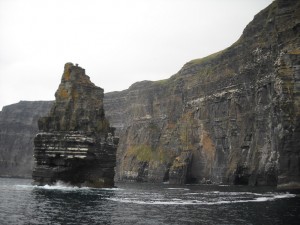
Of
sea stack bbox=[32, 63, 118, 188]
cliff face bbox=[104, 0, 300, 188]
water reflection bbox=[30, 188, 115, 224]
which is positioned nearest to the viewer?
water reflection bbox=[30, 188, 115, 224]

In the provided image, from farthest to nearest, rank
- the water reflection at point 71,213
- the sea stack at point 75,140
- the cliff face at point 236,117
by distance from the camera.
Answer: the cliff face at point 236,117
the sea stack at point 75,140
the water reflection at point 71,213

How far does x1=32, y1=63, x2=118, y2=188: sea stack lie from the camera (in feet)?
267

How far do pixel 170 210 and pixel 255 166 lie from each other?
73054mm

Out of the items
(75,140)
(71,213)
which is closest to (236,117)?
(75,140)

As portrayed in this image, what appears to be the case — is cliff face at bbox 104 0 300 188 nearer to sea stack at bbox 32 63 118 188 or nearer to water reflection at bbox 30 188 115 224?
sea stack at bbox 32 63 118 188

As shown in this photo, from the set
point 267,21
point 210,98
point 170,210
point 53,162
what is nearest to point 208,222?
point 170,210

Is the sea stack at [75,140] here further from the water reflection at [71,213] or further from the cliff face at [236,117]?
the cliff face at [236,117]

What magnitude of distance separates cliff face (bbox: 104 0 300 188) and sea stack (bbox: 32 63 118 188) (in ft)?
126

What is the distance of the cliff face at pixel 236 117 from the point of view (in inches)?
3319

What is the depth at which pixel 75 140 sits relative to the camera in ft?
269

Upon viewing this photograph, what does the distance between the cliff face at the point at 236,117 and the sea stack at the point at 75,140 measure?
38.3 meters

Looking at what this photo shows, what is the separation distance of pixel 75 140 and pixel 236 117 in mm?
65966

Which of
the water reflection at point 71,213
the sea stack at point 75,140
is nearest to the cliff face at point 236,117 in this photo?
the sea stack at point 75,140

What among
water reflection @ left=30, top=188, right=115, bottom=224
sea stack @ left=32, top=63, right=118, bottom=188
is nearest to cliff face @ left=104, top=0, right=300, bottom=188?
sea stack @ left=32, top=63, right=118, bottom=188
